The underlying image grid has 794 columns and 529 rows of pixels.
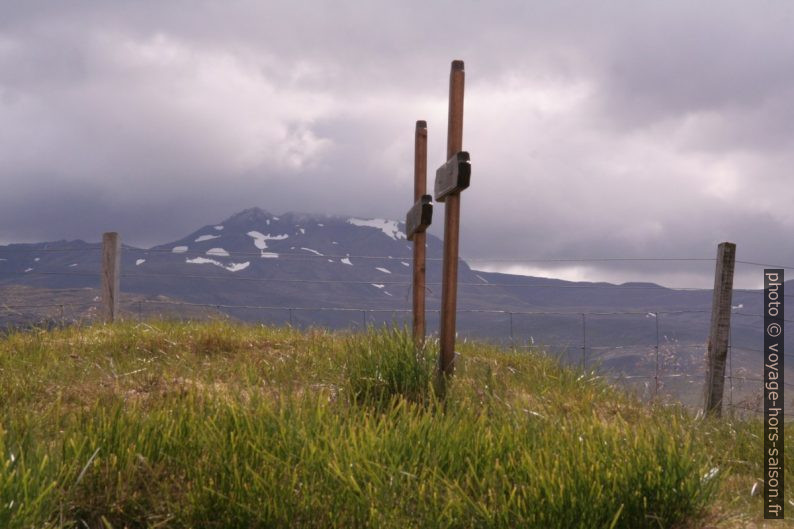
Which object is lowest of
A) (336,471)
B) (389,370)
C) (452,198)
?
(336,471)

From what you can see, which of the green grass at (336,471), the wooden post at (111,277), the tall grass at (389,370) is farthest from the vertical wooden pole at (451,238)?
the wooden post at (111,277)

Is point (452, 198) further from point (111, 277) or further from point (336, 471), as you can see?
point (111, 277)

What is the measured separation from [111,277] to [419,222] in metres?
6.70

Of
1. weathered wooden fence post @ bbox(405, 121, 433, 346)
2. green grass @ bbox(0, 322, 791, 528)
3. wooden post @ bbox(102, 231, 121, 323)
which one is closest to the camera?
green grass @ bbox(0, 322, 791, 528)

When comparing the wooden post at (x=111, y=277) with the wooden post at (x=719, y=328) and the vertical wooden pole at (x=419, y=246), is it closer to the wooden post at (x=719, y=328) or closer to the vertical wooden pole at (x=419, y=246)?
the vertical wooden pole at (x=419, y=246)

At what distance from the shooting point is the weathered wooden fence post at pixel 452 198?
712cm

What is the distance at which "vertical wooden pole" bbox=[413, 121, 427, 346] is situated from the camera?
8.11 metres

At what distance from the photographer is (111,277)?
41.9 ft

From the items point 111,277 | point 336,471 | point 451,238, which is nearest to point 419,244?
point 451,238

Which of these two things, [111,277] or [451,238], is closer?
[451,238]

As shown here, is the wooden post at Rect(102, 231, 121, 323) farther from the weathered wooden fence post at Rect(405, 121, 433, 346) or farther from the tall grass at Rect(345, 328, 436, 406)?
the tall grass at Rect(345, 328, 436, 406)

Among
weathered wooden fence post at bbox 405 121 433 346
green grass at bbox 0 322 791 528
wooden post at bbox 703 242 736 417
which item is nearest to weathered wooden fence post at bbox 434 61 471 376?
weathered wooden fence post at bbox 405 121 433 346

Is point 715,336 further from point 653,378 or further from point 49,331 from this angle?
point 49,331

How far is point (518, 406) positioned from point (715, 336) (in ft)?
20.2
